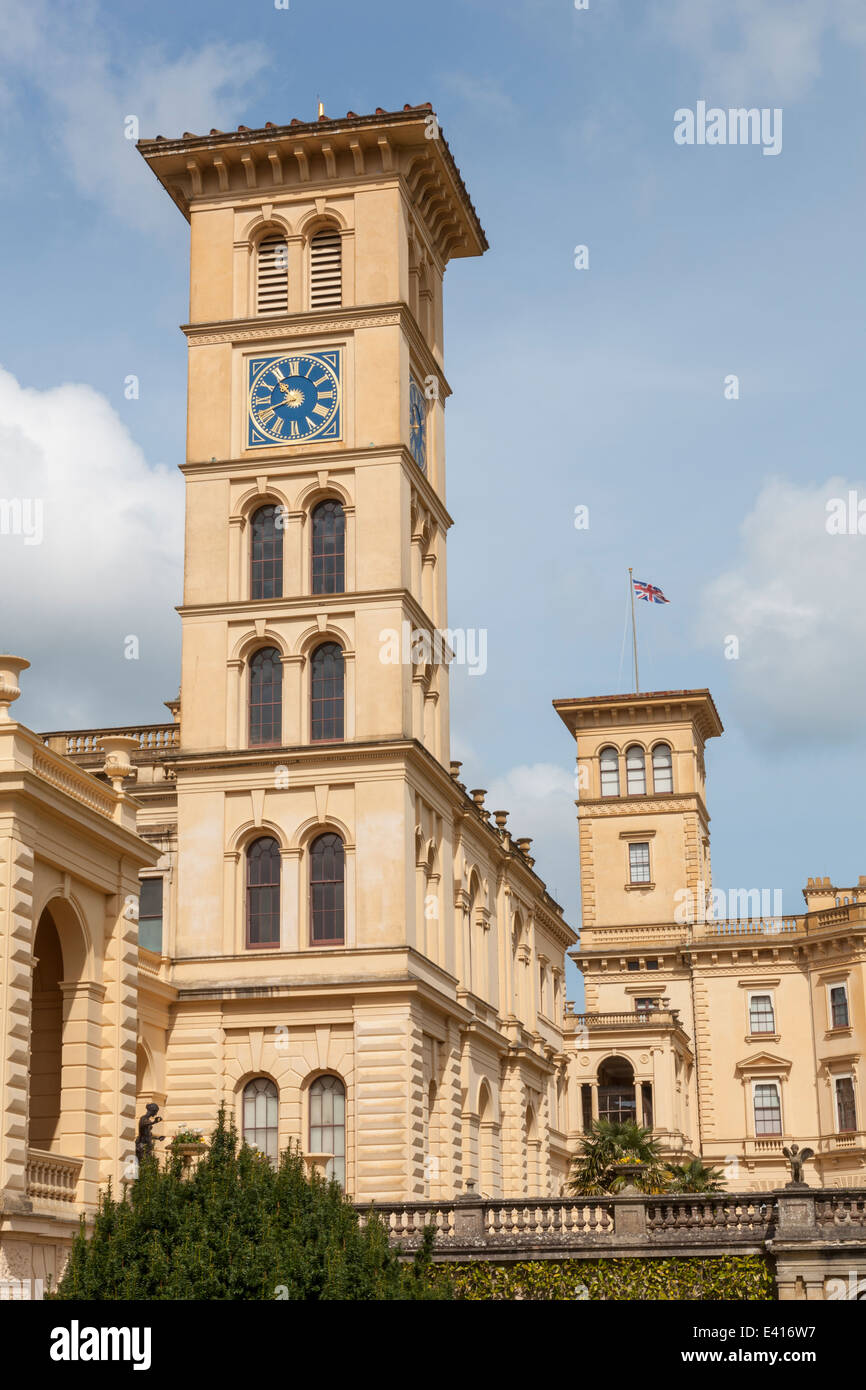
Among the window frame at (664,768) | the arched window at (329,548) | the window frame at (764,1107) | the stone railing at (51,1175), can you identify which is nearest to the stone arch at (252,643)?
the arched window at (329,548)

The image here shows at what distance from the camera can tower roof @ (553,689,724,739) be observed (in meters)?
80.9

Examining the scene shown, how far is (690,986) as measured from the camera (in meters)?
75.4

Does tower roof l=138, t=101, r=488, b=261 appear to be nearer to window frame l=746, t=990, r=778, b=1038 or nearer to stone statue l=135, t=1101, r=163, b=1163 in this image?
stone statue l=135, t=1101, r=163, b=1163

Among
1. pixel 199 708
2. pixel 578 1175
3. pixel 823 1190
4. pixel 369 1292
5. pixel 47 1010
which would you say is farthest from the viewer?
pixel 578 1175

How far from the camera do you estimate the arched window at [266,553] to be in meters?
44.8

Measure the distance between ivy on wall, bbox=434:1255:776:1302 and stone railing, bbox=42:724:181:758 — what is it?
1943 centimetres

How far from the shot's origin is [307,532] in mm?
44844

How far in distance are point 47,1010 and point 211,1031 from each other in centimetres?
1046

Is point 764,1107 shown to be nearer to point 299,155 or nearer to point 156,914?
point 156,914

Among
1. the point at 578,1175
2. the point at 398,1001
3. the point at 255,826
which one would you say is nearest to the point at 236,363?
the point at 255,826

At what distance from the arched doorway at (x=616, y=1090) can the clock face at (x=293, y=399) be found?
3288 cm

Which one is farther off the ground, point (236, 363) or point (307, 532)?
point (236, 363)

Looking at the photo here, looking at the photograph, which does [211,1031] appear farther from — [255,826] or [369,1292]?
[369,1292]

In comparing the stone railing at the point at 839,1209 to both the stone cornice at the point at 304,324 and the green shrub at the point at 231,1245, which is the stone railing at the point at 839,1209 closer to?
the green shrub at the point at 231,1245
